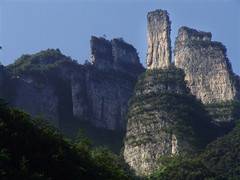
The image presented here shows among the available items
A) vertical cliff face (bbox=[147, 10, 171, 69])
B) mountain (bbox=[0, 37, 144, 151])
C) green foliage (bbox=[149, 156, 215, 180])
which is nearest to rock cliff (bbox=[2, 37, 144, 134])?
mountain (bbox=[0, 37, 144, 151])

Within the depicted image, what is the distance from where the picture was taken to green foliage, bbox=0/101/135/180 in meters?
31.0

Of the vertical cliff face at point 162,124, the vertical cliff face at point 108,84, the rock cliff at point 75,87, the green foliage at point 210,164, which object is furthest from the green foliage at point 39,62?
the green foliage at point 210,164

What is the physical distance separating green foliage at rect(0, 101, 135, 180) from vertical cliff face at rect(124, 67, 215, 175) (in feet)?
138

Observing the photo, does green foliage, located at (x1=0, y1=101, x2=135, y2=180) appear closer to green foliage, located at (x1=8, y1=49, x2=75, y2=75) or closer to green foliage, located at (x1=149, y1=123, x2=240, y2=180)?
green foliage, located at (x1=149, y1=123, x2=240, y2=180)

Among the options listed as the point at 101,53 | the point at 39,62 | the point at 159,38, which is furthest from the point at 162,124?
the point at 159,38

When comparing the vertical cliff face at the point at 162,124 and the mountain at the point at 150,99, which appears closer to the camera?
the mountain at the point at 150,99

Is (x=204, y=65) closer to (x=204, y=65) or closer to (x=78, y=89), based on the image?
(x=204, y=65)

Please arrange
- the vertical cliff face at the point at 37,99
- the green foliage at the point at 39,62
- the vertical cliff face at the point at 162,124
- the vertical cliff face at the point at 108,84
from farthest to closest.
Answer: the vertical cliff face at the point at 108,84
the green foliage at the point at 39,62
the vertical cliff face at the point at 37,99
the vertical cliff face at the point at 162,124

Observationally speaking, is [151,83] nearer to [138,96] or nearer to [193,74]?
Result: [138,96]

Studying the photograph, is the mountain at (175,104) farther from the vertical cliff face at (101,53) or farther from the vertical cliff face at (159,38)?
the vertical cliff face at (101,53)

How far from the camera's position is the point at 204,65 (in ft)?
365

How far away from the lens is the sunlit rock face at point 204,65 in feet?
360

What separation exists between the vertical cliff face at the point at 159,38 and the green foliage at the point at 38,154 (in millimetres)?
73606

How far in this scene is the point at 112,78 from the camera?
330 ft
